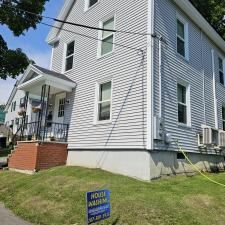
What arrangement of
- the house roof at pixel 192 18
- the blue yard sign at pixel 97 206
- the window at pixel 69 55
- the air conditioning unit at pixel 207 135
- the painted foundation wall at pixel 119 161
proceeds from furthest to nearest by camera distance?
the window at pixel 69 55
the house roof at pixel 192 18
the air conditioning unit at pixel 207 135
the painted foundation wall at pixel 119 161
the blue yard sign at pixel 97 206

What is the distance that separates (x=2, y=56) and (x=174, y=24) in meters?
12.5

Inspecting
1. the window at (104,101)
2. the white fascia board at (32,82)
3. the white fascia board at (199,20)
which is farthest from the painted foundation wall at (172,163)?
the white fascia board at (199,20)

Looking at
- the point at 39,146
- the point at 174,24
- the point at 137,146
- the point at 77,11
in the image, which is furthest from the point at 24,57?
the point at 137,146

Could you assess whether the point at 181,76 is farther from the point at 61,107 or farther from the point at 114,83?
the point at 61,107

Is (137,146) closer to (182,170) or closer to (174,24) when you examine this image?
(182,170)

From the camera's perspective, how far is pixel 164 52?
37.0ft

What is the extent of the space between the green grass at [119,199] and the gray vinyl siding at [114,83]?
159 cm

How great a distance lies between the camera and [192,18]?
13836mm

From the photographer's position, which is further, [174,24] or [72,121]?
[72,121]

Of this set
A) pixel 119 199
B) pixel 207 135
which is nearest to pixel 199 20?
pixel 207 135

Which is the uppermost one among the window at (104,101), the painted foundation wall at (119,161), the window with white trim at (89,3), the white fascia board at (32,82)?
the window with white trim at (89,3)

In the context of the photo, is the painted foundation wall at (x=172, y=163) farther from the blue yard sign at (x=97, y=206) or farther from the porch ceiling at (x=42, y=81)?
the porch ceiling at (x=42, y=81)

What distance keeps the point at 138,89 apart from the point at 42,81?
4.98 metres

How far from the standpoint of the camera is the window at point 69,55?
49.0ft
